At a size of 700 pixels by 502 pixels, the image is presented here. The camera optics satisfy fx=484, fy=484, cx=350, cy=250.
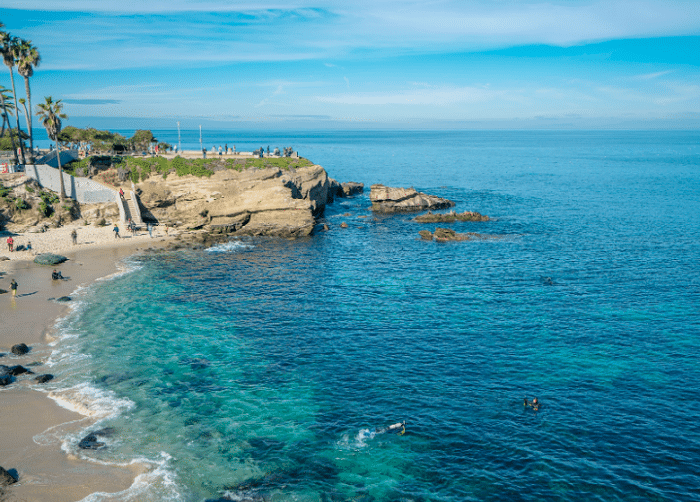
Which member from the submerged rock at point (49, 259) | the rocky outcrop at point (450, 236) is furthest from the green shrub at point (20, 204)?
the rocky outcrop at point (450, 236)

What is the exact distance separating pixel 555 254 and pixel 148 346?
1826 inches

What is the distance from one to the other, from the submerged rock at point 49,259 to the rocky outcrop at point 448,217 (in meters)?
49.9

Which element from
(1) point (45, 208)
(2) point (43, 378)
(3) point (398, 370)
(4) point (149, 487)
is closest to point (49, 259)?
(1) point (45, 208)

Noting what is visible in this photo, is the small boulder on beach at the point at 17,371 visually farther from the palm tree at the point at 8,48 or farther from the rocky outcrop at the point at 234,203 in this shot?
the palm tree at the point at 8,48

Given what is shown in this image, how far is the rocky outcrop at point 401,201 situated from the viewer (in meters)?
86.6

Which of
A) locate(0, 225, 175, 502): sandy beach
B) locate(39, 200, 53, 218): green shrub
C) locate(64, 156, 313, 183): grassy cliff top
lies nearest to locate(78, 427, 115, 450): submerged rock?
locate(0, 225, 175, 502): sandy beach

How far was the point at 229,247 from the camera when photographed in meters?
62.6

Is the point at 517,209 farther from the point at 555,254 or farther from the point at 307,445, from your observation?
the point at 307,445

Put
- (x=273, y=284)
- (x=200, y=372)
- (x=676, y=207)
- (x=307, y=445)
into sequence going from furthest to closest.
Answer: (x=676, y=207) → (x=273, y=284) → (x=200, y=372) → (x=307, y=445)

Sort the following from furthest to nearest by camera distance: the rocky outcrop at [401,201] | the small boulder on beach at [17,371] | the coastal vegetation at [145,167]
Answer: the rocky outcrop at [401,201] < the coastal vegetation at [145,167] < the small boulder on beach at [17,371]

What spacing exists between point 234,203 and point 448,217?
3354 cm

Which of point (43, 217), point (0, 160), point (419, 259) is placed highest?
point (0, 160)

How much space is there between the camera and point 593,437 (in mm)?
25453

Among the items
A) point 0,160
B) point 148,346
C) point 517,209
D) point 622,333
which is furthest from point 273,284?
point 517,209
